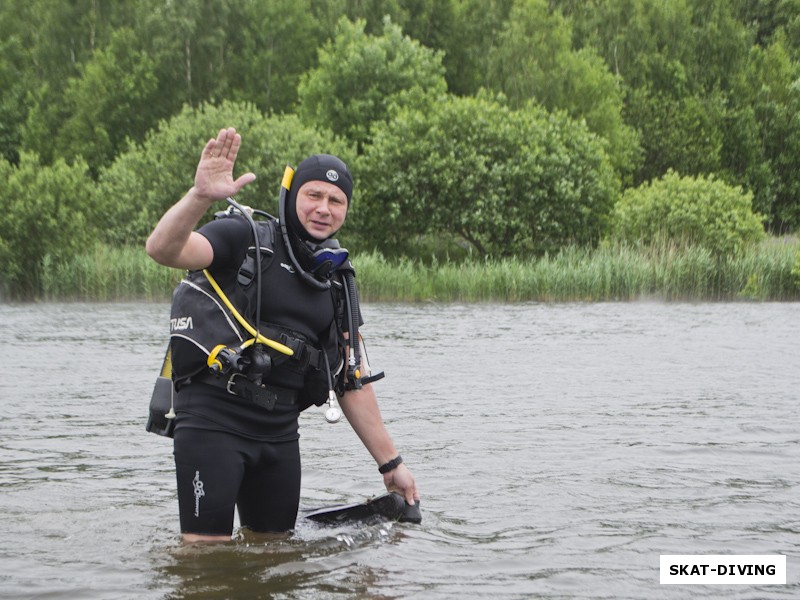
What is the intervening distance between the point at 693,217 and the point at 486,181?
785cm

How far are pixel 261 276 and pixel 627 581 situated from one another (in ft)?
7.00

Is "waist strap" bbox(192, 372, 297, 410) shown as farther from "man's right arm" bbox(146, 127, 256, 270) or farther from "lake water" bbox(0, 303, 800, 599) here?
"lake water" bbox(0, 303, 800, 599)

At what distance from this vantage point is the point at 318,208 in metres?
5.29

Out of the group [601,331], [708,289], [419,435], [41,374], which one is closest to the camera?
[419,435]

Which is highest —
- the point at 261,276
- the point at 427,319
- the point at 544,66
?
the point at 544,66

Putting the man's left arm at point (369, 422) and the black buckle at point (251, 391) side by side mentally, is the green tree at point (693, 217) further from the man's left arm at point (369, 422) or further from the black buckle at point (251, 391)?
the black buckle at point (251, 391)

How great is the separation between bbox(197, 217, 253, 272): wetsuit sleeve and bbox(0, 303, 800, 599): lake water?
4.27 feet

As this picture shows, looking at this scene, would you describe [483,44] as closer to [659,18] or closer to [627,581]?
[659,18]

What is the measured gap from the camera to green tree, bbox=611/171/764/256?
34.5 meters

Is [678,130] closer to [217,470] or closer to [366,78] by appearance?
[366,78]

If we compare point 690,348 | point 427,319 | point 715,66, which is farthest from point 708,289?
point 715,66

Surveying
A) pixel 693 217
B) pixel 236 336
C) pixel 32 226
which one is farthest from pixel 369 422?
pixel 693 217

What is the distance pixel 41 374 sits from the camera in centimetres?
1428

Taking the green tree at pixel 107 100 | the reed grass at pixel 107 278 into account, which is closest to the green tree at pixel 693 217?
the reed grass at pixel 107 278
